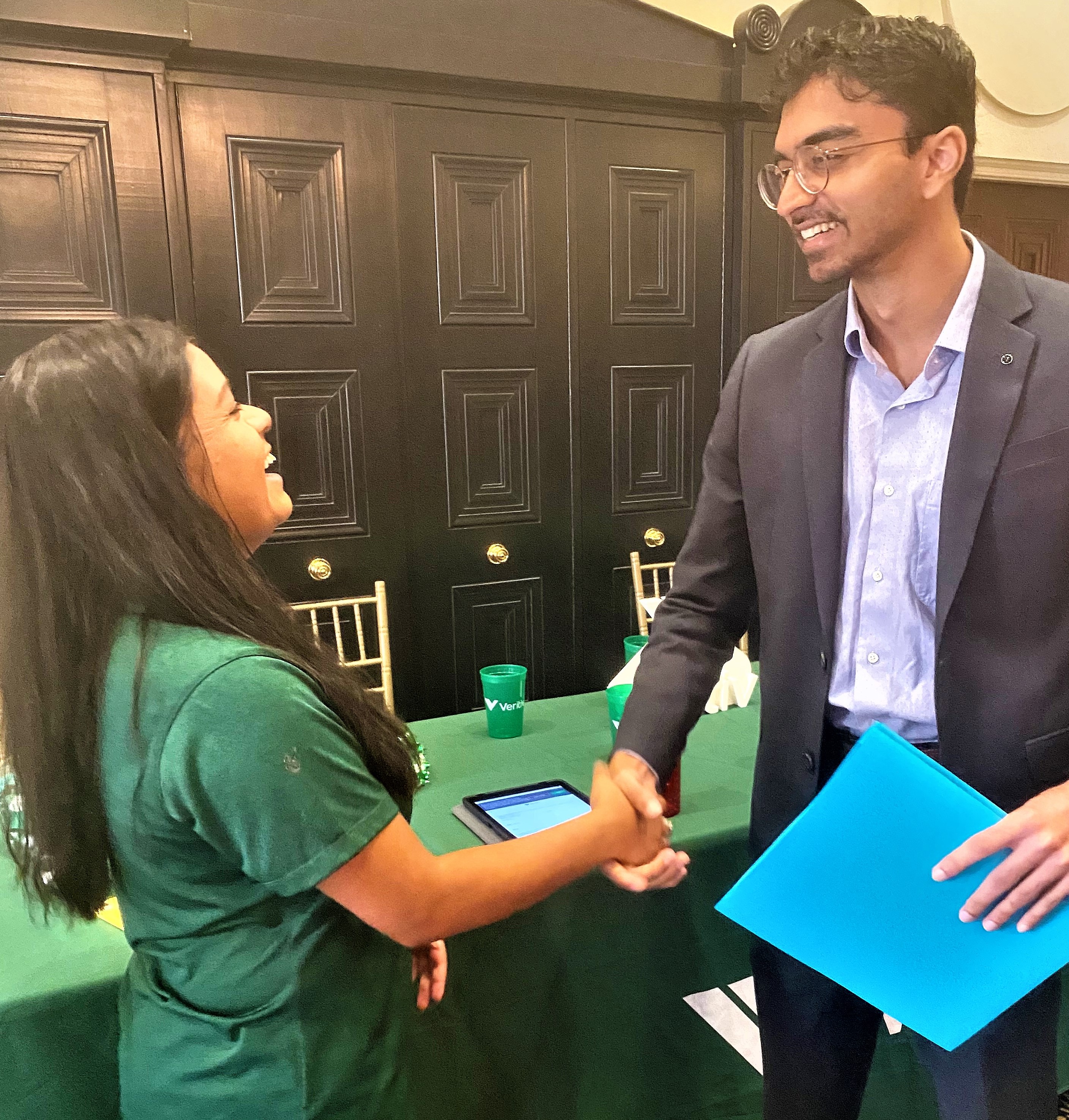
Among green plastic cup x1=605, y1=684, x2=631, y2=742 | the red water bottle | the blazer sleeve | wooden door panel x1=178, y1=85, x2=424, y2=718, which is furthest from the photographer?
wooden door panel x1=178, y1=85, x2=424, y2=718

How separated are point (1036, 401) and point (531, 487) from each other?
2105mm

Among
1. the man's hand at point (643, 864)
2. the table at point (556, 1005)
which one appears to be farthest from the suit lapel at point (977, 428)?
the table at point (556, 1005)

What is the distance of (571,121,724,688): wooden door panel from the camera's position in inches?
117

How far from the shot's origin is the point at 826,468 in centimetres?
113

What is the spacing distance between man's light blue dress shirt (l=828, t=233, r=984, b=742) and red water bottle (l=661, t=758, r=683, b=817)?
322 mm

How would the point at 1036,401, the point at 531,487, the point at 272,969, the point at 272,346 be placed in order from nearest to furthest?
the point at 272,969
the point at 1036,401
the point at 272,346
the point at 531,487

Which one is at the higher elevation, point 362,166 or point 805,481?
point 362,166

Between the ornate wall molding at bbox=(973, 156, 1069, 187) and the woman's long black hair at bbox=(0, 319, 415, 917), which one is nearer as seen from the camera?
the woman's long black hair at bbox=(0, 319, 415, 917)

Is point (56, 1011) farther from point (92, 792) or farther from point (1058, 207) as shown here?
point (1058, 207)

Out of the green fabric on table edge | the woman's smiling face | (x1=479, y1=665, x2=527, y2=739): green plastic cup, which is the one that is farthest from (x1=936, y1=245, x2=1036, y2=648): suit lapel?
the green fabric on table edge

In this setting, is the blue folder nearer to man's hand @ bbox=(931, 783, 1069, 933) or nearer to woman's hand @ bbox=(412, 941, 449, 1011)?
man's hand @ bbox=(931, 783, 1069, 933)

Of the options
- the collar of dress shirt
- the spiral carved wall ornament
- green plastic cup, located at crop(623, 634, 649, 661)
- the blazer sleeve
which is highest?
the spiral carved wall ornament

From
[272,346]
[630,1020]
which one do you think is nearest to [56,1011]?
[630,1020]

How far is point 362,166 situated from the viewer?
268cm
